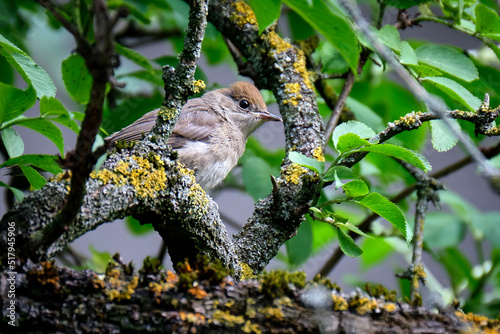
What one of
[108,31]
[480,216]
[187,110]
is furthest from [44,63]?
[480,216]

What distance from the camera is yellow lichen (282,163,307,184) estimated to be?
8.81 feet

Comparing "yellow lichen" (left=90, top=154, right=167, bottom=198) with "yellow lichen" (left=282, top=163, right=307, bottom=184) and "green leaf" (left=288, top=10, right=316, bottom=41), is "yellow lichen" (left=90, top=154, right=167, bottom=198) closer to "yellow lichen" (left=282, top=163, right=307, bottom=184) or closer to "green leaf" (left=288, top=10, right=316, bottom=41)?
"yellow lichen" (left=282, top=163, right=307, bottom=184)

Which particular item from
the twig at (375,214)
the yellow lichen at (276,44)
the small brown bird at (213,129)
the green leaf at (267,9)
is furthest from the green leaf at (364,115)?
the green leaf at (267,9)

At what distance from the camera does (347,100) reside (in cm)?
334

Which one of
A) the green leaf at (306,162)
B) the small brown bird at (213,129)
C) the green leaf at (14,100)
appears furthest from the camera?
the small brown bird at (213,129)

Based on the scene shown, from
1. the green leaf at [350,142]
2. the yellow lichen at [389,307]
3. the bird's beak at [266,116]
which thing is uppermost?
the bird's beak at [266,116]

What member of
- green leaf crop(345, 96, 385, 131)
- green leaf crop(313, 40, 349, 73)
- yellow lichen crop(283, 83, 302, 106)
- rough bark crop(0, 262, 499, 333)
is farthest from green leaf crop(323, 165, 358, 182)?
green leaf crop(345, 96, 385, 131)

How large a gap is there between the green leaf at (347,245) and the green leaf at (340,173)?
28cm

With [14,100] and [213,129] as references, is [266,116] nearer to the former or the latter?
[213,129]

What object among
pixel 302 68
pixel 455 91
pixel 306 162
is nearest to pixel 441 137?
pixel 455 91

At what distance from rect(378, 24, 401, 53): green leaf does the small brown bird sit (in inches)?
64.9

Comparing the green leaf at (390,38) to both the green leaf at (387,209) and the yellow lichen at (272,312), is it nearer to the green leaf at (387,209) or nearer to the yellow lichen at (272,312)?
the green leaf at (387,209)

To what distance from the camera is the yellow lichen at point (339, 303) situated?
70.8 inches

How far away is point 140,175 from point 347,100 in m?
1.70
